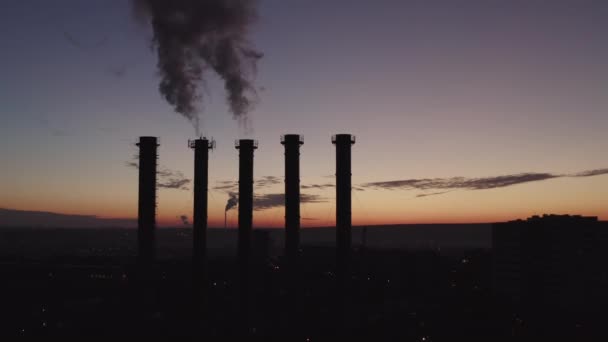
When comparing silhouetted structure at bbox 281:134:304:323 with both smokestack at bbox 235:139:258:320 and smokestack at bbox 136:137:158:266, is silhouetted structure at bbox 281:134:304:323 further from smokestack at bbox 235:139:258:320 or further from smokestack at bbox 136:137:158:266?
smokestack at bbox 136:137:158:266

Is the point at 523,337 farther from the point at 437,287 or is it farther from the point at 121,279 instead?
the point at 121,279

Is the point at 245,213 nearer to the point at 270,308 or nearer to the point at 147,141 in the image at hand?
the point at 147,141

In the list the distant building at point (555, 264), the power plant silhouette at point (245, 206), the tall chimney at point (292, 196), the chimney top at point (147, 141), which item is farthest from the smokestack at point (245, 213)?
the distant building at point (555, 264)

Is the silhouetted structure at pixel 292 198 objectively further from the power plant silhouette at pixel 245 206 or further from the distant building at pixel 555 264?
the distant building at pixel 555 264

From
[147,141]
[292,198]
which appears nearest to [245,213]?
[292,198]

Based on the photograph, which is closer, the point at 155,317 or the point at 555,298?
the point at 155,317

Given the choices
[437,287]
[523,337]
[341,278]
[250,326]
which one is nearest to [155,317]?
[250,326]
